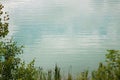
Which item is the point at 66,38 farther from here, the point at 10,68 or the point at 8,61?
the point at 8,61

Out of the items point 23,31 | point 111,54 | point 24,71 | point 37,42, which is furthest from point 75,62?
point 23,31

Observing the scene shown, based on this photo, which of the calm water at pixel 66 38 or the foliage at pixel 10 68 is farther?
the calm water at pixel 66 38

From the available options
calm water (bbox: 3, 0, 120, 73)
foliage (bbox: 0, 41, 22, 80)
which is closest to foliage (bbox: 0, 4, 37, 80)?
foliage (bbox: 0, 41, 22, 80)

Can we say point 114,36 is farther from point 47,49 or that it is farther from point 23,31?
point 23,31

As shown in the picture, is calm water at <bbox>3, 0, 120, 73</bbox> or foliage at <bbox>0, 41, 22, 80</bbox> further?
calm water at <bbox>3, 0, 120, 73</bbox>

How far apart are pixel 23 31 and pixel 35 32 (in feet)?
4.98

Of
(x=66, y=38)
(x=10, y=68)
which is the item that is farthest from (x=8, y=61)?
(x=66, y=38)

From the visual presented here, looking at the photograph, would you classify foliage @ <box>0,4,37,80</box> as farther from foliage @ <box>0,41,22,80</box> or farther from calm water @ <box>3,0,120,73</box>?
calm water @ <box>3,0,120,73</box>

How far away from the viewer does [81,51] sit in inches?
1107

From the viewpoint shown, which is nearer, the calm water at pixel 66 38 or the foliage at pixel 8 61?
the foliage at pixel 8 61

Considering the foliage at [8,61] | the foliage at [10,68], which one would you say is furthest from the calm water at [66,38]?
the foliage at [10,68]

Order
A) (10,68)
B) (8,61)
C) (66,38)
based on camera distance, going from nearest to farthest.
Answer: (8,61)
(10,68)
(66,38)

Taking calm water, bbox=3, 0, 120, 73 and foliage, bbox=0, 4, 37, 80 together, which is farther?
calm water, bbox=3, 0, 120, 73

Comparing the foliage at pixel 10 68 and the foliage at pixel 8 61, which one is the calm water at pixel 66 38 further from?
the foliage at pixel 10 68
